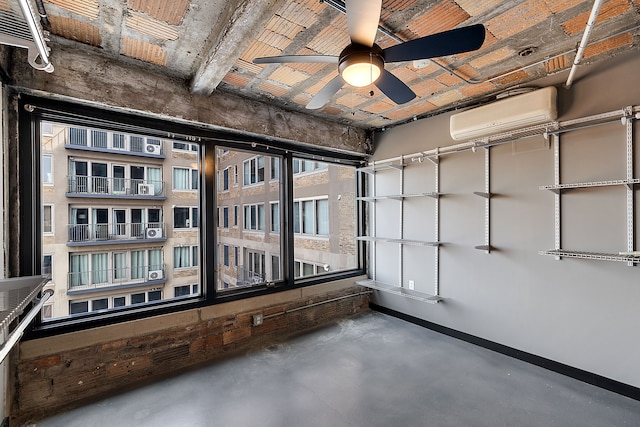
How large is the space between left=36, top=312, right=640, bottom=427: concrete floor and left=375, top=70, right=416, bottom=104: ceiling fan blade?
96.5 inches

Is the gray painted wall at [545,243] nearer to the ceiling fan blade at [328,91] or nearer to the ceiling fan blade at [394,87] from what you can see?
the ceiling fan blade at [394,87]

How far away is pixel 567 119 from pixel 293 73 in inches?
105

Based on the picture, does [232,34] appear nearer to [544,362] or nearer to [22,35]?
[22,35]

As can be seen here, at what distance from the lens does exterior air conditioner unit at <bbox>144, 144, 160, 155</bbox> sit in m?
6.83

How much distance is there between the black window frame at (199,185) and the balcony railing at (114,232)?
167 inches

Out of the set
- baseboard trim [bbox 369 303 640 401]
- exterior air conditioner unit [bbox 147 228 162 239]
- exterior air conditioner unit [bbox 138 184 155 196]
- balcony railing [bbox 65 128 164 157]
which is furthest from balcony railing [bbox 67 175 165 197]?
baseboard trim [bbox 369 303 640 401]

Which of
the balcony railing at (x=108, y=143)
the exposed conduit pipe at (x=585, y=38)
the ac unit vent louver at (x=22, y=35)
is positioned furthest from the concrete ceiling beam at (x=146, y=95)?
the balcony railing at (x=108, y=143)

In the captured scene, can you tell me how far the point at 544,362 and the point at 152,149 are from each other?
811 centimetres

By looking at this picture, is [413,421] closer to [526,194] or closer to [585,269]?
[585,269]

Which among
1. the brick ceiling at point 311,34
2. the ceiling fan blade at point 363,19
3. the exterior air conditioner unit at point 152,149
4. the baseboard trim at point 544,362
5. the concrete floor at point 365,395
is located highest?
the exterior air conditioner unit at point 152,149

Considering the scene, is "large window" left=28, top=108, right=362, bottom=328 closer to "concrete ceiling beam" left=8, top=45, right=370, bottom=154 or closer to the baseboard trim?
"concrete ceiling beam" left=8, top=45, right=370, bottom=154

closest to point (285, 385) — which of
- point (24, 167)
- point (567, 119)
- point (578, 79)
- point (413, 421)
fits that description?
point (413, 421)

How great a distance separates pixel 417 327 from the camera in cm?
388

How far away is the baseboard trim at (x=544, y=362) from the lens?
2.40 metres
